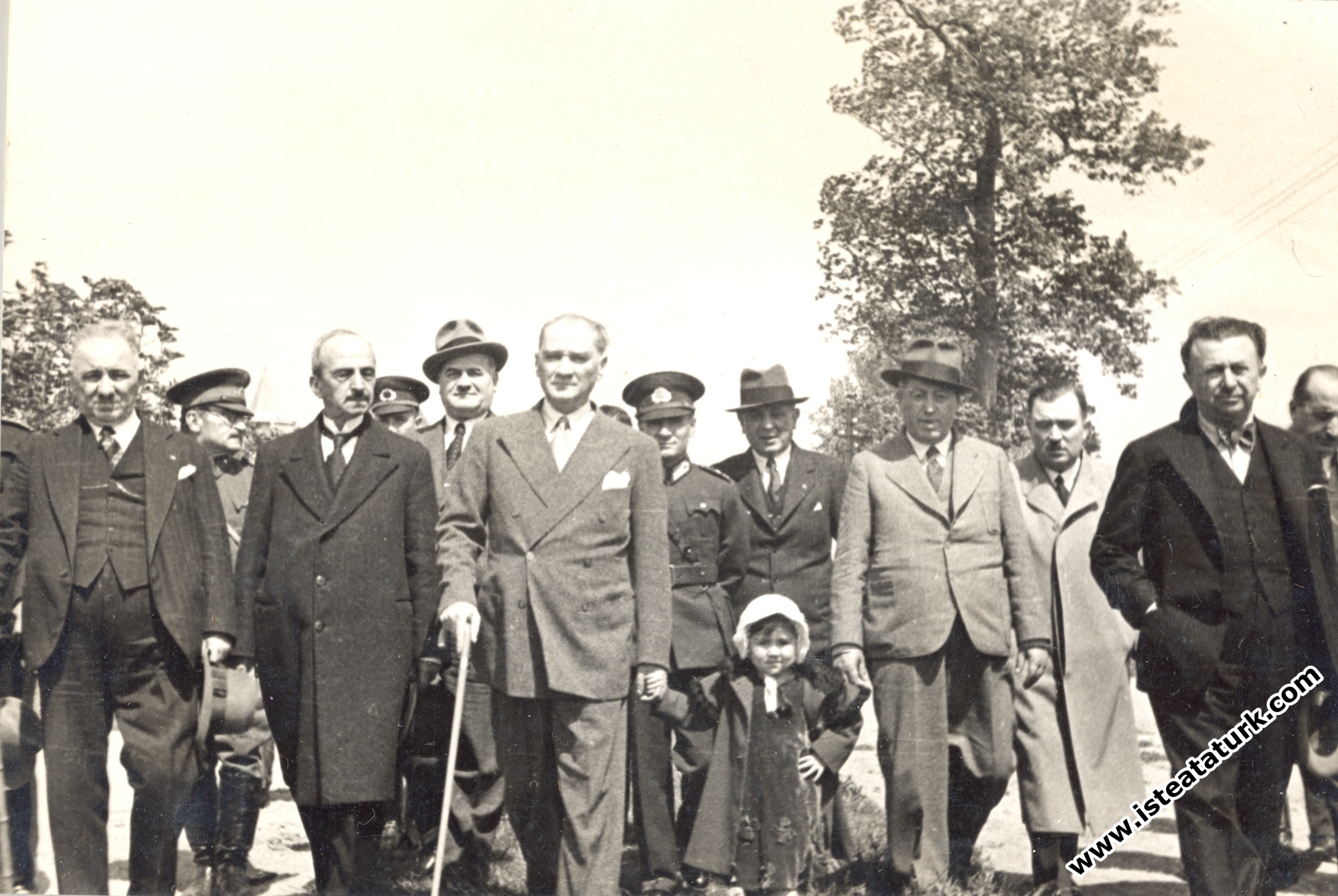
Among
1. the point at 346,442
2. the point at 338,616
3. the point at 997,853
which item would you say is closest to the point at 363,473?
the point at 346,442

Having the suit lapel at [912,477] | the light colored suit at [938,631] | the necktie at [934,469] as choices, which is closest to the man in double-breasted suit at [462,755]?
the light colored suit at [938,631]

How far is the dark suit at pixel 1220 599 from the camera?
4.52 metres

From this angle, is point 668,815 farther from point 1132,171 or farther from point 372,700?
point 1132,171

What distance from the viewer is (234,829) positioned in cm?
478

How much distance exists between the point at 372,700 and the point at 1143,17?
14.3 feet

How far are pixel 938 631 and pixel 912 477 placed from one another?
598 mm

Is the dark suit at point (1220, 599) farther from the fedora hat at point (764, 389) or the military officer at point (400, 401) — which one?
the military officer at point (400, 401)

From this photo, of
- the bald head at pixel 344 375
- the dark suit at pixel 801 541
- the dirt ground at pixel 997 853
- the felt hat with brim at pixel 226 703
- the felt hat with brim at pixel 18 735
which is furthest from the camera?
the dark suit at pixel 801 541

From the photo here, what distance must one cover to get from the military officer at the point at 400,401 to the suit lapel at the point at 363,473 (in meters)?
0.69

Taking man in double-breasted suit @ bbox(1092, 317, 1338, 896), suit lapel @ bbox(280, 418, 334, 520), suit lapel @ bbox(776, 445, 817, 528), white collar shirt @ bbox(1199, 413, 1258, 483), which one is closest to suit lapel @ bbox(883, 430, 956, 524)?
suit lapel @ bbox(776, 445, 817, 528)

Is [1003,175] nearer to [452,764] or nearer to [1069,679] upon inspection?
[1069,679]

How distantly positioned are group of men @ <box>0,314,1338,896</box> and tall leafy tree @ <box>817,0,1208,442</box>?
0.57 meters

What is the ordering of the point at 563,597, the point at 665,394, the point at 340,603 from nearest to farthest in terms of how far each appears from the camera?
the point at 563,597, the point at 340,603, the point at 665,394

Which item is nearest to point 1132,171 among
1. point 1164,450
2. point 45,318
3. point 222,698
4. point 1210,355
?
point 1210,355
